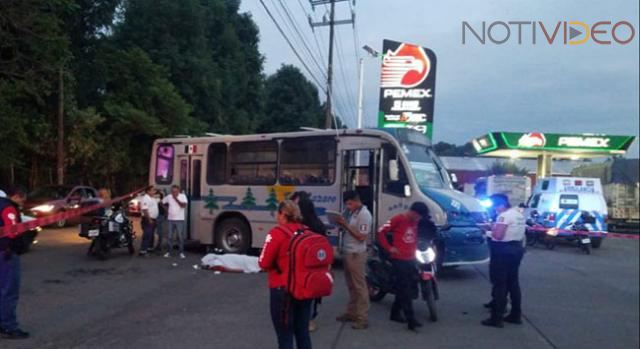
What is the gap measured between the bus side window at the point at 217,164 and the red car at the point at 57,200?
537 cm

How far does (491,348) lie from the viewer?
20.3 ft

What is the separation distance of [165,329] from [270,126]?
39224mm

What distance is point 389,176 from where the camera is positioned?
36.8 feet

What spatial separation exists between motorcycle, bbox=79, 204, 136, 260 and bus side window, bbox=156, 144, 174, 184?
6.18ft

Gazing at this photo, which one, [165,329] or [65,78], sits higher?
[65,78]

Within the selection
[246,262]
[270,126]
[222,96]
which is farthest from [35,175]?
[270,126]

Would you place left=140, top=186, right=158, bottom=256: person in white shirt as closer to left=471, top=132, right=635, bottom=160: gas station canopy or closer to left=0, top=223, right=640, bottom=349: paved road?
left=0, top=223, right=640, bottom=349: paved road

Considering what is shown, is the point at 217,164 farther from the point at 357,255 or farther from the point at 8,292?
the point at 8,292

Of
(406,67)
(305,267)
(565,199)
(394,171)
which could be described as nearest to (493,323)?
(305,267)

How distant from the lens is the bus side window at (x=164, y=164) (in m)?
14.5

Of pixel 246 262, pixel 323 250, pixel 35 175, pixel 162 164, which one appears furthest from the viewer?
pixel 35 175

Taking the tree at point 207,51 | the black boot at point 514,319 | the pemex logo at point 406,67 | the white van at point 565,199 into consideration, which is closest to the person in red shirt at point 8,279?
the black boot at point 514,319

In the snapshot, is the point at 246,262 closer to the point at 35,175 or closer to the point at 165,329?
the point at 165,329

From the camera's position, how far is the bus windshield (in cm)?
1130
